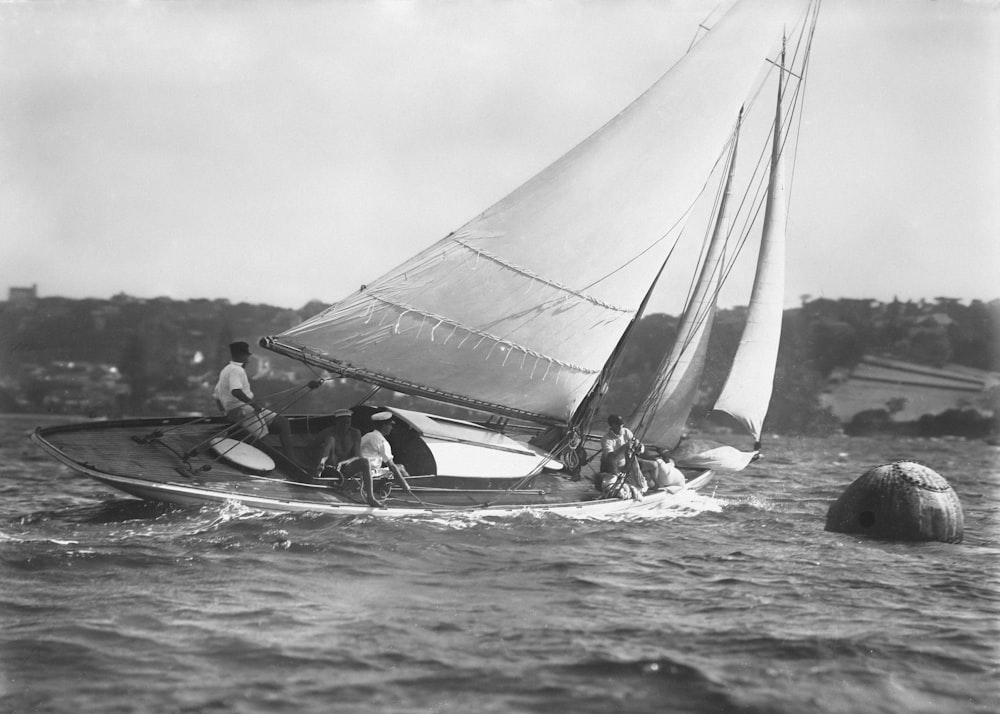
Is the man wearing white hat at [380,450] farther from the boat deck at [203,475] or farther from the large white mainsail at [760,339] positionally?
the large white mainsail at [760,339]

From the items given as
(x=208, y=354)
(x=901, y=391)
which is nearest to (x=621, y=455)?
(x=208, y=354)

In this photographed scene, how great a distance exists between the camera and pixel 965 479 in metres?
28.4

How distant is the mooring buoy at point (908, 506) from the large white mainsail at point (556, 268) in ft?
16.0

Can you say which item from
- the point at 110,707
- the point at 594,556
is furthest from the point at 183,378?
the point at 110,707

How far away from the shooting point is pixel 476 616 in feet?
28.0

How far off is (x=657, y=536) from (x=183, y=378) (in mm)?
39349

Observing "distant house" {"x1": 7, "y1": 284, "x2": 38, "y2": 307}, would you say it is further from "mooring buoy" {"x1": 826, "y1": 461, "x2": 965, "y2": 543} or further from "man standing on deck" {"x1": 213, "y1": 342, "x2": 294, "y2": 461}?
"mooring buoy" {"x1": 826, "y1": 461, "x2": 965, "y2": 543}

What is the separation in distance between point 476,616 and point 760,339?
10723 mm

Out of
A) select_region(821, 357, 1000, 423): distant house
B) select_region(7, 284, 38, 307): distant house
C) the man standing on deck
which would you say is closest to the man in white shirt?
the man standing on deck

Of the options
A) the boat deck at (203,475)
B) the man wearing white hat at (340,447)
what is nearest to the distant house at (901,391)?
the boat deck at (203,475)

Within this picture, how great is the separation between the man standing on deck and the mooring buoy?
8.62 meters

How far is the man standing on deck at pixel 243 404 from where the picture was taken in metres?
12.9

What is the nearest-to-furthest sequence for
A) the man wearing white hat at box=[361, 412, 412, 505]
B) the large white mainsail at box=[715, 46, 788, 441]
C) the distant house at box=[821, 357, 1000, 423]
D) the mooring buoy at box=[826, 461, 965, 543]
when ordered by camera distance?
the man wearing white hat at box=[361, 412, 412, 505], the mooring buoy at box=[826, 461, 965, 543], the large white mainsail at box=[715, 46, 788, 441], the distant house at box=[821, 357, 1000, 423]

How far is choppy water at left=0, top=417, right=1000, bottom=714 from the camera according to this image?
6.84 meters
